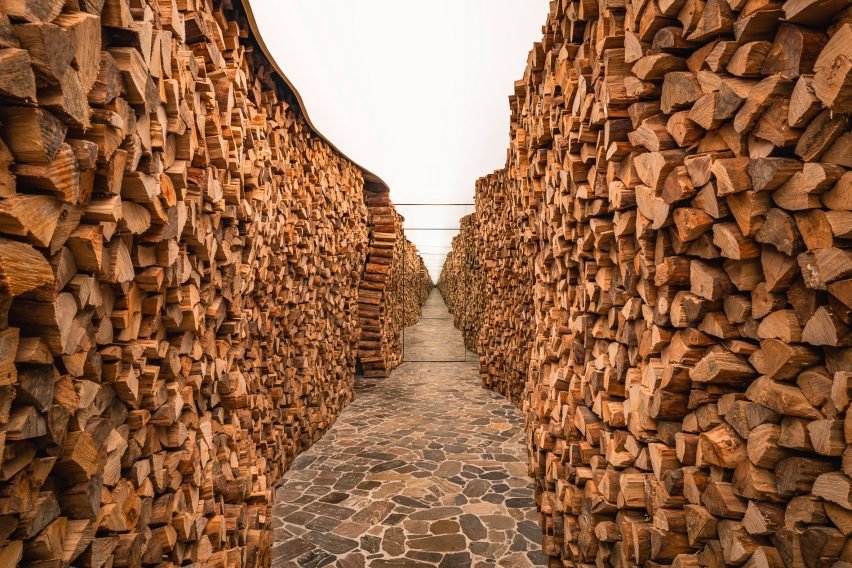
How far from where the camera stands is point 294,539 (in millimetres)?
3170

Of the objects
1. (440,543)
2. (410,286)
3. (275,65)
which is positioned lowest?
(440,543)

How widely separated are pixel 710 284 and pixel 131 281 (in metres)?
1.94

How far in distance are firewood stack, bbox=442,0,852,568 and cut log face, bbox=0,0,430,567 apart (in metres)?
1.72

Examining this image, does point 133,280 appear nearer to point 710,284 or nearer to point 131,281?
point 131,281

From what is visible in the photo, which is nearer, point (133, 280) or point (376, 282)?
Answer: point (133, 280)

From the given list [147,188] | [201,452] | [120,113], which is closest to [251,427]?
[201,452]

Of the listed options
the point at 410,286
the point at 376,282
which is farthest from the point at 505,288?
the point at 410,286

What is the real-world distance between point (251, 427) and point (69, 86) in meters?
2.66

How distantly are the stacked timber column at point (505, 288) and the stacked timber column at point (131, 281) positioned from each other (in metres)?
3.33

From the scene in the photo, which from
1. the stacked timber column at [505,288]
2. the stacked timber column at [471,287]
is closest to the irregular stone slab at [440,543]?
the stacked timber column at [505,288]

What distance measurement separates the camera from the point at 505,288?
6809 millimetres

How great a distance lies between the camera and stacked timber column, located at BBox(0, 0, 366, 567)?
1.08 metres

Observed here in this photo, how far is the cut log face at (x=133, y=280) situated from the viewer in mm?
1078

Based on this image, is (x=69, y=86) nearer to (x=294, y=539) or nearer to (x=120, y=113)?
(x=120, y=113)
